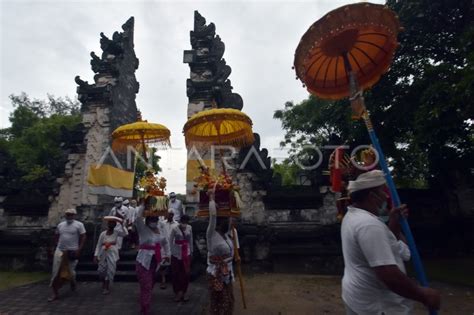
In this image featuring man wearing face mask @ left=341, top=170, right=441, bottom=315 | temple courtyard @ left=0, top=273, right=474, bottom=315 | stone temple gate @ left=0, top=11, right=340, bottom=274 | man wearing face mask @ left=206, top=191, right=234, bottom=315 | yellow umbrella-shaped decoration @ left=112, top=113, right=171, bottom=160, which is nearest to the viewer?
man wearing face mask @ left=341, top=170, right=441, bottom=315

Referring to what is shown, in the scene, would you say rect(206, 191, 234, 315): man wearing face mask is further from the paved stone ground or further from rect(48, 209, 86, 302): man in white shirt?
rect(48, 209, 86, 302): man in white shirt

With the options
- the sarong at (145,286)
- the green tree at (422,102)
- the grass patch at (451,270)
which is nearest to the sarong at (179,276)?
the sarong at (145,286)

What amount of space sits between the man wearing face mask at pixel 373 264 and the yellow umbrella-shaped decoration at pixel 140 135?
18.2ft

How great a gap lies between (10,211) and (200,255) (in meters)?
6.88

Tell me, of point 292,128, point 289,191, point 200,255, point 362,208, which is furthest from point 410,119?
point 292,128

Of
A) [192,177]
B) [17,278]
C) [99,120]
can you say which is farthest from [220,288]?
[99,120]

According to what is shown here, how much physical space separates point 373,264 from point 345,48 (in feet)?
8.69

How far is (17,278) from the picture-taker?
344 inches

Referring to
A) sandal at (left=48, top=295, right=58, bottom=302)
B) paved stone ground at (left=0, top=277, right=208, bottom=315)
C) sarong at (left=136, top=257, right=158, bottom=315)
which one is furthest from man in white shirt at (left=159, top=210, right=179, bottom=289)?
sandal at (left=48, top=295, right=58, bottom=302)

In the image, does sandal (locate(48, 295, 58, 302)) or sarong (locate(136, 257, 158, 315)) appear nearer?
sarong (locate(136, 257, 158, 315))

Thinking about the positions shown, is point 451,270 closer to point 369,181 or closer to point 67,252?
point 369,181

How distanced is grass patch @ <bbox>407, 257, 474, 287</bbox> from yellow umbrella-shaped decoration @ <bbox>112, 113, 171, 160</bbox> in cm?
726

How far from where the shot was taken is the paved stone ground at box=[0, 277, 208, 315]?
5750mm

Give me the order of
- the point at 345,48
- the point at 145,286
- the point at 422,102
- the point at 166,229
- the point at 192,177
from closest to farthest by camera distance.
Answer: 1. the point at 345,48
2. the point at 145,286
3. the point at 166,229
4. the point at 422,102
5. the point at 192,177
